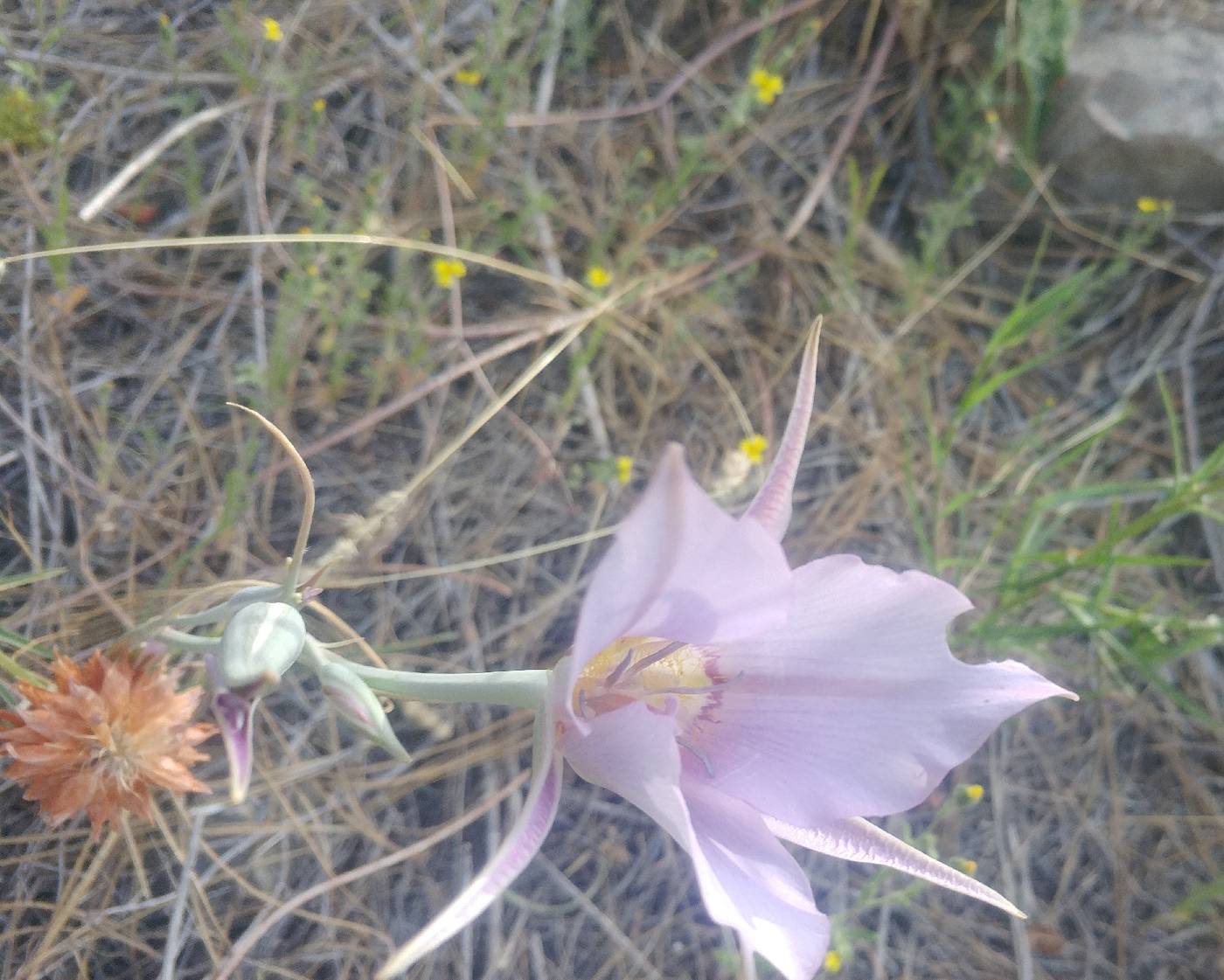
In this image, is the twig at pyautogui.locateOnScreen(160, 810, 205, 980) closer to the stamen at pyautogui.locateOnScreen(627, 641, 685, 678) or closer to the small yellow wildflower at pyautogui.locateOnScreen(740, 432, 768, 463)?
the stamen at pyautogui.locateOnScreen(627, 641, 685, 678)

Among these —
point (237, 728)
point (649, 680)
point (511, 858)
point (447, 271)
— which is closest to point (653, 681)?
point (649, 680)

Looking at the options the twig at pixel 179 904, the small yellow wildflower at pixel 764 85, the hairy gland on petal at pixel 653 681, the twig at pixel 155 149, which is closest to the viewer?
the hairy gland on petal at pixel 653 681

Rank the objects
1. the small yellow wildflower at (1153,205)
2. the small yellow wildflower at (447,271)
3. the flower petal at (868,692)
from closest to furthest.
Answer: the flower petal at (868,692) → the small yellow wildflower at (447,271) → the small yellow wildflower at (1153,205)

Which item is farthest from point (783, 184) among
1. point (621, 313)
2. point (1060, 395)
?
point (1060, 395)

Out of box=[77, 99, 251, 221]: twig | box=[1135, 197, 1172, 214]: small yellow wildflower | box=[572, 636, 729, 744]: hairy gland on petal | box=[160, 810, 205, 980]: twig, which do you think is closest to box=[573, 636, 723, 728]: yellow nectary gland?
box=[572, 636, 729, 744]: hairy gland on petal

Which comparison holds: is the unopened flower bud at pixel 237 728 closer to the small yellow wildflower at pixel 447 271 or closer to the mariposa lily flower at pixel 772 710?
the mariposa lily flower at pixel 772 710

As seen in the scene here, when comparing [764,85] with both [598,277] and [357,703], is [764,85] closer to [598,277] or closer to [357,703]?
[598,277]

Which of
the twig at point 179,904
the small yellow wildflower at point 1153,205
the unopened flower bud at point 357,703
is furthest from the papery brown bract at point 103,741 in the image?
the small yellow wildflower at point 1153,205

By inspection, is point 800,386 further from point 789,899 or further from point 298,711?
point 298,711
